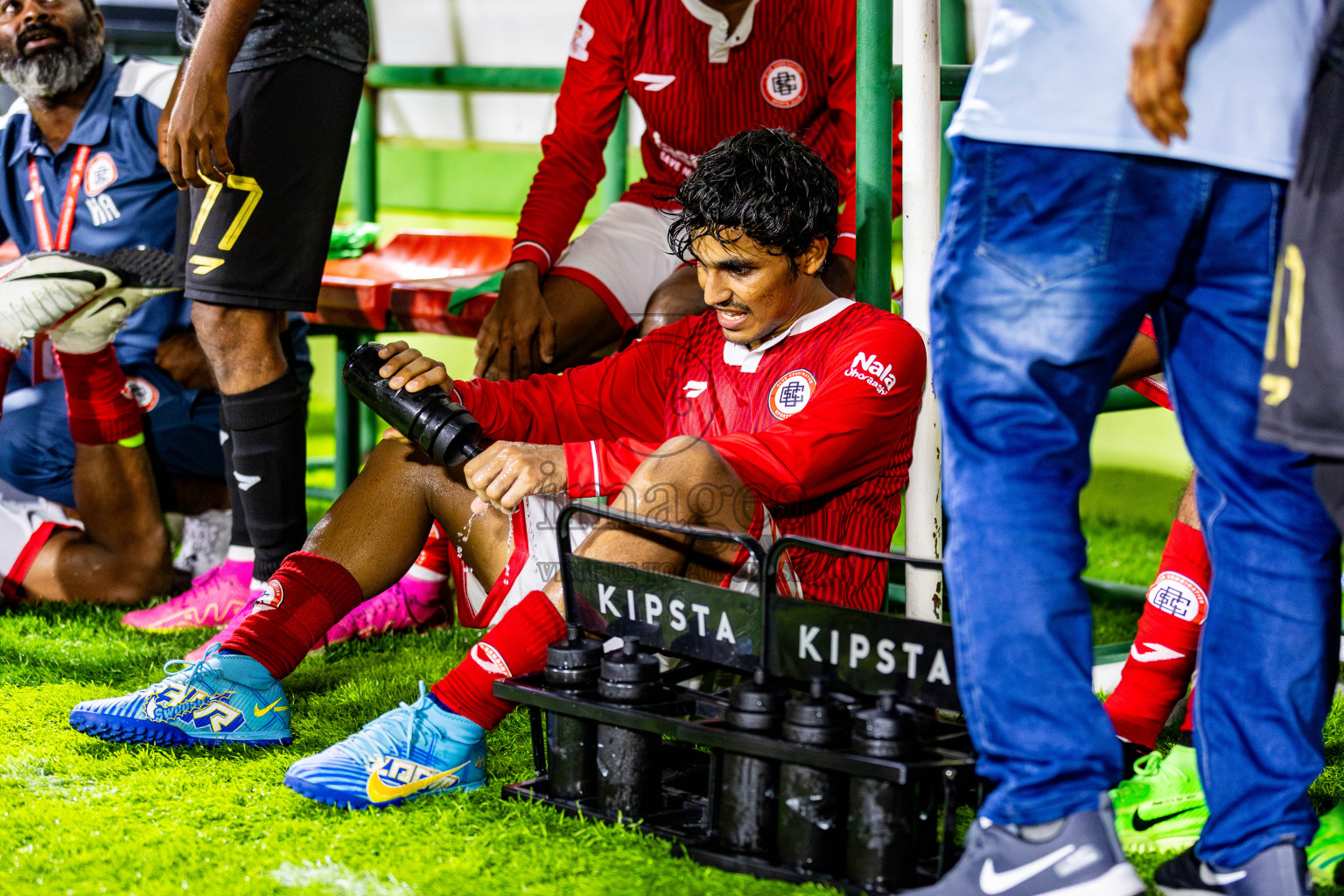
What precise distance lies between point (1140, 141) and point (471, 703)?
0.99 metres

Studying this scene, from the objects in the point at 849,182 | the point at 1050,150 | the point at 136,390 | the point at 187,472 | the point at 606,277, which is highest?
the point at 1050,150

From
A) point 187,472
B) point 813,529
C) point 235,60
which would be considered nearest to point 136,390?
point 187,472

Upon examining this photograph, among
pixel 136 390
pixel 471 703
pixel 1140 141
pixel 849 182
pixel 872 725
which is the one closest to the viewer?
pixel 1140 141

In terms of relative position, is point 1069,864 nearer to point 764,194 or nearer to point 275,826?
point 275,826

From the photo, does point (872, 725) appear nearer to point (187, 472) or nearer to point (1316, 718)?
point (1316, 718)

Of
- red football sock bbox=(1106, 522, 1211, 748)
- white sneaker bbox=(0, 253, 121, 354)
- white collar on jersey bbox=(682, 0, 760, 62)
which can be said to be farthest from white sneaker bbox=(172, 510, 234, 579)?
red football sock bbox=(1106, 522, 1211, 748)

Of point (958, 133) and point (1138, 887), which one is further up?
point (958, 133)

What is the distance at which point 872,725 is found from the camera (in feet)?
4.55

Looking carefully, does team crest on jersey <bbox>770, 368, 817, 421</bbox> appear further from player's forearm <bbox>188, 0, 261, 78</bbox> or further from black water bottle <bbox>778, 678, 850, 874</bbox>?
player's forearm <bbox>188, 0, 261, 78</bbox>

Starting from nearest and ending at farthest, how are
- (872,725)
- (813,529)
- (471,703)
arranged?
(872,725), (471,703), (813,529)

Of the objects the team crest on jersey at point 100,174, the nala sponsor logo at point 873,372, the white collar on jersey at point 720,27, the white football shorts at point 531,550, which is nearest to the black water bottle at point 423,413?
the white football shorts at point 531,550

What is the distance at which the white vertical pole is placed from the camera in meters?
1.93

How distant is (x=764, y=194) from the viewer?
195 cm

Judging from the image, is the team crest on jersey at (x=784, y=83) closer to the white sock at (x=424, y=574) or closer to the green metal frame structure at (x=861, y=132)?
the green metal frame structure at (x=861, y=132)
